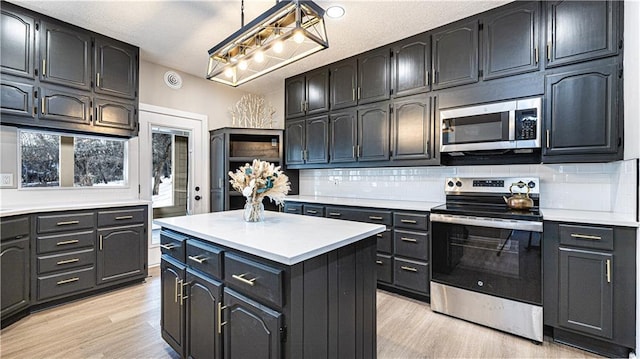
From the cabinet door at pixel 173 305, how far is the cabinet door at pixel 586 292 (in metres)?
2.63

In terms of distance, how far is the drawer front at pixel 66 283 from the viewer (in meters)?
2.56

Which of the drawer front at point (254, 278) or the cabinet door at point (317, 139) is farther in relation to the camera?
the cabinet door at point (317, 139)

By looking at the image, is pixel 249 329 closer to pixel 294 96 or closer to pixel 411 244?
pixel 411 244

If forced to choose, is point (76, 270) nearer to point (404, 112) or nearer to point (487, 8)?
point (404, 112)

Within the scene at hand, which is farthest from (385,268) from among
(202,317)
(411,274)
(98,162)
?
(98,162)

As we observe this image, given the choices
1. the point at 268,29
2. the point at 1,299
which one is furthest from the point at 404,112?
the point at 1,299

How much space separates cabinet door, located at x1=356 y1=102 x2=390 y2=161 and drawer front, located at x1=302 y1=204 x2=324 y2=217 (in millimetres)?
793

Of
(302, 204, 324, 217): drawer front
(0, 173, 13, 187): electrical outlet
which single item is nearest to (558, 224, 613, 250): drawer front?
(302, 204, 324, 217): drawer front

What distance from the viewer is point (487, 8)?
8.39ft

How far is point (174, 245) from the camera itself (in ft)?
5.92

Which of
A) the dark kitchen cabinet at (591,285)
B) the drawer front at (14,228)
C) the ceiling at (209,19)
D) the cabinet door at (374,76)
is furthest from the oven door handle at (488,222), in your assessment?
the drawer front at (14,228)

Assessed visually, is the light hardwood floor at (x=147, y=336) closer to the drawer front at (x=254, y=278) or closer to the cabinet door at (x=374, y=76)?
the drawer front at (x=254, y=278)

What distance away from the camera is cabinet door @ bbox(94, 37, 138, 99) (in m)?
2.99

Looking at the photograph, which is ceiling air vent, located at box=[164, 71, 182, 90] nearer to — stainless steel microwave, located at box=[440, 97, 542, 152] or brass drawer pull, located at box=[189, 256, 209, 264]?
brass drawer pull, located at box=[189, 256, 209, 264]
